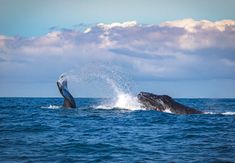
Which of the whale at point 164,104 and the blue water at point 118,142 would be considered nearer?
the blue water at point 118,142

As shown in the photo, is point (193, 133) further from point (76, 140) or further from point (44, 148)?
point (44, 148)

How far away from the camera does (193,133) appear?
24.7 meters

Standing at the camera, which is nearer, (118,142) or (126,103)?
(118,142)

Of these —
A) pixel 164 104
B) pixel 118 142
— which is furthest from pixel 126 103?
pixel 118 142

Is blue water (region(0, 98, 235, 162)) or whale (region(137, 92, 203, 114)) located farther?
whale (region(137, 92, 203, 114))

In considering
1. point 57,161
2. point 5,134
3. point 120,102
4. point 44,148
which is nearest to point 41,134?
point 5,134

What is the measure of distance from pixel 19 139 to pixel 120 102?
30.6 meters

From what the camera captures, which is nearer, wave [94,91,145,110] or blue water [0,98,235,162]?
blue water [0,98,235,162]

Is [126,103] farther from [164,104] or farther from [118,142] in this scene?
[118,142]

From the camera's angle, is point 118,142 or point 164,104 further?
point 164,104

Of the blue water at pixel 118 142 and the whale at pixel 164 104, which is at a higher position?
the whale at pixel 164 104

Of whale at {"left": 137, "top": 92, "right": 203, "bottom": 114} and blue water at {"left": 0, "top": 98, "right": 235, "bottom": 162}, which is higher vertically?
whale at {"left": 137, "top": 92, "right": 203, "bottom": 114}

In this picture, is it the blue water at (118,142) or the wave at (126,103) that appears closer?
the blue water at (118,142)

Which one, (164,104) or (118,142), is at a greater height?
(164,104)
